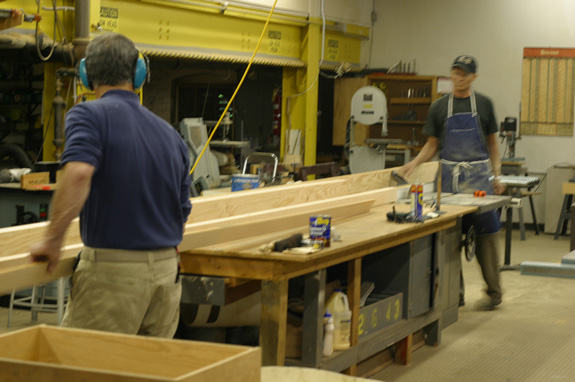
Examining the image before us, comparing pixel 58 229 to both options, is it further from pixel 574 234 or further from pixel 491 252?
pixel 491 252

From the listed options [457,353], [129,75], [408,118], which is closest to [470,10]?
[408,118]

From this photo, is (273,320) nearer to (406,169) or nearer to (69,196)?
(69,196)

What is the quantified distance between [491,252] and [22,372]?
4.49 metres

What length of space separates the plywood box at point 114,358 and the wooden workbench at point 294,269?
1445 millimetres

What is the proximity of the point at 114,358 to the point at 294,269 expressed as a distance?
1.59 metres

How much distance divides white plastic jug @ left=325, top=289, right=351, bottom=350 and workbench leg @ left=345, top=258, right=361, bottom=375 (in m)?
0.06

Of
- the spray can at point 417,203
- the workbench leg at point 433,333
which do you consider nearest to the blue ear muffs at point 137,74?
the spray can at point 417,203

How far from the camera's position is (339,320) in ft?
12.5

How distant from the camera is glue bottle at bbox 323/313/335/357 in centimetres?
368

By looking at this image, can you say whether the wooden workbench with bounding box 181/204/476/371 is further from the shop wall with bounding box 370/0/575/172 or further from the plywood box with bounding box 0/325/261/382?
the shop wall with bounding box 370/0/575/172

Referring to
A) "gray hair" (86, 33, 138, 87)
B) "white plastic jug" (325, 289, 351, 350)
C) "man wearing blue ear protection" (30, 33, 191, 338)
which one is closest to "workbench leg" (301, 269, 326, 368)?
"white plastic jug" (325, 289, 351, 350)

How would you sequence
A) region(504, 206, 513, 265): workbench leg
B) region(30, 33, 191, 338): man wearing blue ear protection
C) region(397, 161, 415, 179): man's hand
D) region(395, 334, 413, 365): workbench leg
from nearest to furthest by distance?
region(30, 33, 191, 338): man wearing blue ear protection → region(395, 334, 413, 365): workbench leg → region(397, 161, 415, 179): man's hand → region(504, 206, 513, 265): workbench leg

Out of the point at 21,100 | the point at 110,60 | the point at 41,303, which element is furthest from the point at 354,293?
the point at 21,100

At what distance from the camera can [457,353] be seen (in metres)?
4.91
